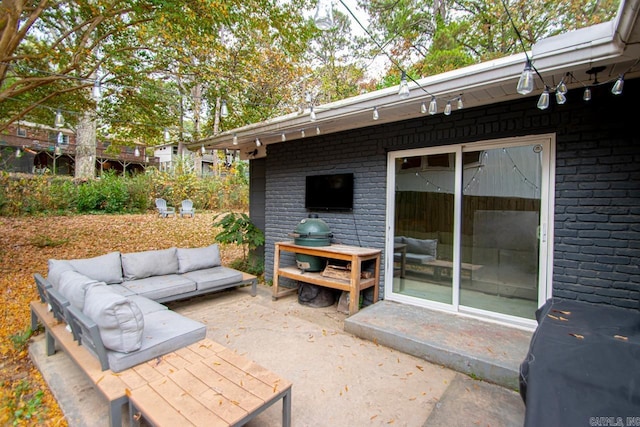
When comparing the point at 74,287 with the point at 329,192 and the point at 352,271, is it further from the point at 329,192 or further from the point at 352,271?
the point at 329,192

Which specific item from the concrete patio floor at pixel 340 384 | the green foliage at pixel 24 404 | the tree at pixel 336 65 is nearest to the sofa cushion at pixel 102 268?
the concrete patio floor at pixel 340 384

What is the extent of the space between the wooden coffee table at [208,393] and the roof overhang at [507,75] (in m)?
2.77

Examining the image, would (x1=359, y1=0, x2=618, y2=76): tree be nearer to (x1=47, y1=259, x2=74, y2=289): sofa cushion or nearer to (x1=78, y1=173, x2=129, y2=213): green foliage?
(x1=47, y1=259, x2=74, y2=289): sofa cushion

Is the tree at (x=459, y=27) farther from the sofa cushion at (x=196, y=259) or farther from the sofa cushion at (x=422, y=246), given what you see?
the sofa cushion at (x=196, y=259)

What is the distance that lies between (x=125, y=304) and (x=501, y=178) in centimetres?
368

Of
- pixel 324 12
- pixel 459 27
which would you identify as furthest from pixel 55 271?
pixel 459 27

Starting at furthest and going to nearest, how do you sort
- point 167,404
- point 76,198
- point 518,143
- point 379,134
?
point 76,198
point 379,134
point 518,143
point 167,404

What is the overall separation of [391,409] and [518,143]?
282cm

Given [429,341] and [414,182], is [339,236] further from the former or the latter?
[429,341]

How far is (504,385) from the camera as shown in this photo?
238 cm

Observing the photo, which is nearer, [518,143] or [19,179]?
[518,143]

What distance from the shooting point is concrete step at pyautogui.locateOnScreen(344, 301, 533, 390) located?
247cm

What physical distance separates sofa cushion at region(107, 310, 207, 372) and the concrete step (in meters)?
1.71

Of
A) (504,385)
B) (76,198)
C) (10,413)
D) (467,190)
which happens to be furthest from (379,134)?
(76,198)
